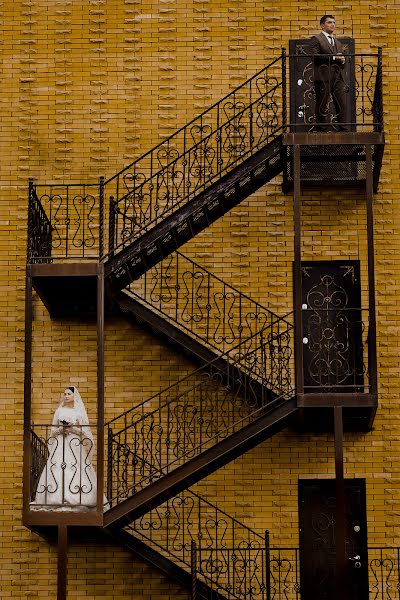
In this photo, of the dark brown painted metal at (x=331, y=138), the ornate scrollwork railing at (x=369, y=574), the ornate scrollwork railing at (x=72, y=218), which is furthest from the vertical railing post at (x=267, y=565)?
the dark brown painted metal at (x=331, y=138)

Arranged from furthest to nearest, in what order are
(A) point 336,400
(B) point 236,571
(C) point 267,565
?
(B) point 236,571 < (C) point 267,565 < (A) point 336,400

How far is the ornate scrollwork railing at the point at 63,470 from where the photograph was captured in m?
16.3

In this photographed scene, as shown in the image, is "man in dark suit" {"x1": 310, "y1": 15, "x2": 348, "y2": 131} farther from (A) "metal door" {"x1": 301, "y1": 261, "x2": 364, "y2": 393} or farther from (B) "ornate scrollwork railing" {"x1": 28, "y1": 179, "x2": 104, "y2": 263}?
(B) "ornate scrollwork railing" {"x1": 28, "y1": 179, "x2": 104, "y2": 263}

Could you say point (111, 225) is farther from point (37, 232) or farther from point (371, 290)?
point (371, 290)

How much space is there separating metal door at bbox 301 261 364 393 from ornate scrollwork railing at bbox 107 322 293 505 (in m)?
0.36

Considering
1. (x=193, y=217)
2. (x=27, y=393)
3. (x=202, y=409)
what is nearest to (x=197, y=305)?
(x=202, y=409)

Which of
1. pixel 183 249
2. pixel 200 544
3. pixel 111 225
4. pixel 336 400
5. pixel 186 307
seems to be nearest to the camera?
pixel 336 400

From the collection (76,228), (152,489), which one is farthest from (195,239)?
(152,489)

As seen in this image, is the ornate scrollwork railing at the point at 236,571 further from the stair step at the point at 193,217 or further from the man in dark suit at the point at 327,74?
the man in dark suit at the point at 327,74

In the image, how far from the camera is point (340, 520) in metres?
16.2

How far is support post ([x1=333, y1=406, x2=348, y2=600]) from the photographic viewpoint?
16.1 meters

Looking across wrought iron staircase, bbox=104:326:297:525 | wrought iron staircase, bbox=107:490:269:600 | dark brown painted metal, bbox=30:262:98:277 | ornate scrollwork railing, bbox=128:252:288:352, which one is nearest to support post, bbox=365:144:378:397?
wrought iron staircase, bbox=104:326:297:525

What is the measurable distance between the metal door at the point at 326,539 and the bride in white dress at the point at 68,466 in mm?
3105

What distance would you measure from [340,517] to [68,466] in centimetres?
332
